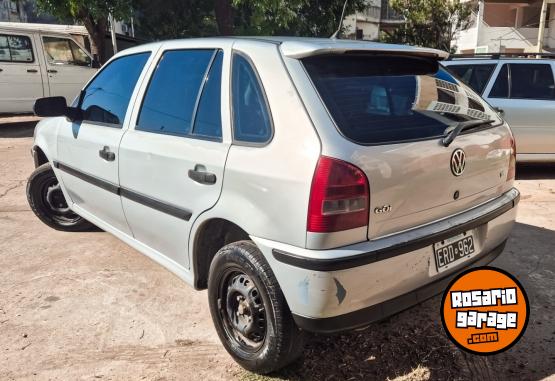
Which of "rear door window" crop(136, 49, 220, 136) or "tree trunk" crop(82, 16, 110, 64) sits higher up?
"tree trunk" crop(82, 16, 110, 64)

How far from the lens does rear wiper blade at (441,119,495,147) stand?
2201mm

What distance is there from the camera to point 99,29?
1216 centimetres

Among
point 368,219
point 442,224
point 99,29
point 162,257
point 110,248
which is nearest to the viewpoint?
point 368,219

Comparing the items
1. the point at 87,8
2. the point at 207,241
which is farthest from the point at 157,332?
the point at 87,8

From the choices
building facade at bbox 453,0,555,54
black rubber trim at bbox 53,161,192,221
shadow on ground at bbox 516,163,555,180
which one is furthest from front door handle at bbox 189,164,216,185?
building facade at bbox 453,0,555,54

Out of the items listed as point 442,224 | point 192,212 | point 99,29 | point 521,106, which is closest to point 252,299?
point 192,212

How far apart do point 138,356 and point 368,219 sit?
4.98 ft

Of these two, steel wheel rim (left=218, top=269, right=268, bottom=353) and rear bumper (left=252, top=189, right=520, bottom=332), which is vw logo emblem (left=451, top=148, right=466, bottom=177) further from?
steel wheel rim (left=218, top=269, right=268, bottom=353)

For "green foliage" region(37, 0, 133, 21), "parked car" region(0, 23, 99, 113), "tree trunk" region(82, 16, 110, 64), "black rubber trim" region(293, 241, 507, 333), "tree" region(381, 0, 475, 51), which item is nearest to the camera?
"black rubber trim" region(293, 241, 507, 333)

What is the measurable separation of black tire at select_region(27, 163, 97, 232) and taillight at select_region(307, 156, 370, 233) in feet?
10.3

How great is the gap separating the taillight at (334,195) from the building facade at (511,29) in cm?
2682

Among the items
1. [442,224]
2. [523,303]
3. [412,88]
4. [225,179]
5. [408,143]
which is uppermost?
[412,88]

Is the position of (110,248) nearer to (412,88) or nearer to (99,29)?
(412,88)

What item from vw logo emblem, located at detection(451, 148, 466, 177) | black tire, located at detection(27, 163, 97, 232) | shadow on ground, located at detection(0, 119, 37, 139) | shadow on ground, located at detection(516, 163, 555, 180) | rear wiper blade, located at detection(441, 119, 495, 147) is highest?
rear wiper blade, located at detection(441, 119, 495, 147)
